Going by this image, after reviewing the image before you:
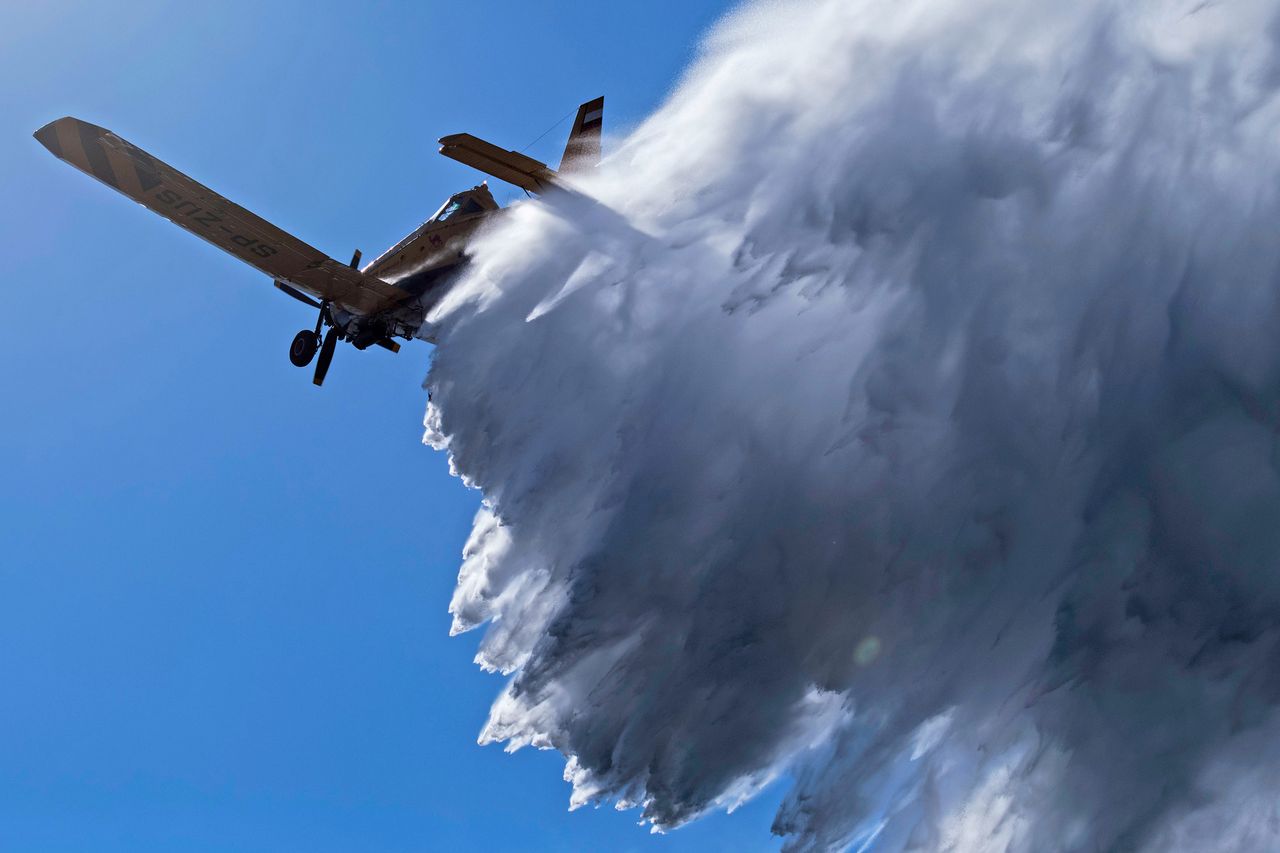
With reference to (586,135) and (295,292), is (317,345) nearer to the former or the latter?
(295,292)

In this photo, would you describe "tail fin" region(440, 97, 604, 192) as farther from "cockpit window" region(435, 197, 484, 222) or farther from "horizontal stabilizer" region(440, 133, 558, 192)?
"cockpit window" region(435, 197, 484, 222)

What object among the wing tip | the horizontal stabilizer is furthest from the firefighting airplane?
the horizontal stabilizer

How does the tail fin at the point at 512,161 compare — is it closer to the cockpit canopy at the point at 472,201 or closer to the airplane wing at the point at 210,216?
the cockpit canopy at the point at 472,201

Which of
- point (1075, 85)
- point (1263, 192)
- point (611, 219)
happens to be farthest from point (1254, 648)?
point (611, 219)

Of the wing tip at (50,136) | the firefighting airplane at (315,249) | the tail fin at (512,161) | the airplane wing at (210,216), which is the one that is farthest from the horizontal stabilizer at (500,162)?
the wing tip at (50,136)

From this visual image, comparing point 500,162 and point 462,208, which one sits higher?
point 462,208

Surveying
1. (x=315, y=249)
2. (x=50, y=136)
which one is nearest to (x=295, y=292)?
(x=315, y=249)

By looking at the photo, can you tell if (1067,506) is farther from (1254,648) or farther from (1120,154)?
(1120,154)
